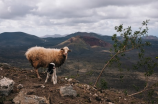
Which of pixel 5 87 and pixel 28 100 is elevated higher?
pixel 5 87

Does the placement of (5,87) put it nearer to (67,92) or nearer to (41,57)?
(67,92)

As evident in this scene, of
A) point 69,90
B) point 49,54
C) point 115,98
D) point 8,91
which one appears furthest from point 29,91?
point 115,98

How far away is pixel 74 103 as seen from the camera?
805 centimetres

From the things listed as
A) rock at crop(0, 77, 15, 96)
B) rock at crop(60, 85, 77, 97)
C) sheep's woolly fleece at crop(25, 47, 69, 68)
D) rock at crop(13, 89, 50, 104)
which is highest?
sheep's woolly fleece at crop(25, 47, 69, 68)

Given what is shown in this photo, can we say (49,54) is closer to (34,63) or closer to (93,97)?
(34,63)

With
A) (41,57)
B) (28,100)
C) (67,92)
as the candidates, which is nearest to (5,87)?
(28,100)

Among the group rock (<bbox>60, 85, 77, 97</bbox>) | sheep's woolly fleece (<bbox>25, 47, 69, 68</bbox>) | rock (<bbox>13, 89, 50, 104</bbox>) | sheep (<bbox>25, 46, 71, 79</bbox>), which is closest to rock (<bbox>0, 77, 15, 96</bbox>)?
rock (<bbox>13, 89, 50, 104</bbox>)

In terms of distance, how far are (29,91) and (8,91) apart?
1.10m

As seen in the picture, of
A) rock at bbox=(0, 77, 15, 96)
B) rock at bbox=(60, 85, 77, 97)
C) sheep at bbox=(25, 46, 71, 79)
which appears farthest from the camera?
sheep at bbox=(25, 46, 71, 79)

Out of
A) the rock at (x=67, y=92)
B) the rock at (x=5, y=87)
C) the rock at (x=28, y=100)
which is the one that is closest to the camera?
the rock at (x=28, y=100)

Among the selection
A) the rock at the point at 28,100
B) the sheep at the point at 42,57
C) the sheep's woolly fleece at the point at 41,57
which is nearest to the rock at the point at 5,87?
the rock at the point at 28,100

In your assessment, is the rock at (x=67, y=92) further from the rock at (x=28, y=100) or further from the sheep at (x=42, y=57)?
the sheep at (x=42, y=57)

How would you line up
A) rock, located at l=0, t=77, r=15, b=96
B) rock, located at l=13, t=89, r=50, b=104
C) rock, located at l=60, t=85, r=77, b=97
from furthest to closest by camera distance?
rock, located at l=60, t=85, r=77, b=97, rock, located at l=0, t=77, r=15, b=96, rock, located at l=13, t=89, r=50, b=104

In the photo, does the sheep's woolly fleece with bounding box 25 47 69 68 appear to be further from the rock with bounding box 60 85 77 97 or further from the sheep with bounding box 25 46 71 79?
the rock with bounding box 60 85 77 97
